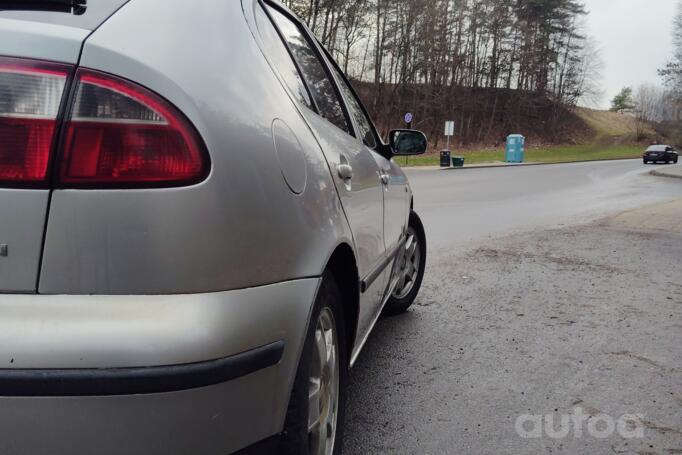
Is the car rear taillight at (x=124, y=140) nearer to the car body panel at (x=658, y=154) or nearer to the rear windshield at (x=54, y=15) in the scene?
the rear windshield at (x=54, y=15)

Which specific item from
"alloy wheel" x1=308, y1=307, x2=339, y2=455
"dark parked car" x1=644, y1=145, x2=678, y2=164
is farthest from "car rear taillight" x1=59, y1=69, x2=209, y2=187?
"dark parked car" x1=644, y1=145, x2=678, y2=164

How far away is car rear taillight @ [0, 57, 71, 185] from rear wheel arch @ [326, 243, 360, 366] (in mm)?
964

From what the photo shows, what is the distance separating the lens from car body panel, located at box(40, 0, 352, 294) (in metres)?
1.23

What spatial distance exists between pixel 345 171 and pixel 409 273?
231cm

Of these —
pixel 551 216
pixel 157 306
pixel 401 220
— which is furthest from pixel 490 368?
pixel 551 216

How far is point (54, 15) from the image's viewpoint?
1.34m

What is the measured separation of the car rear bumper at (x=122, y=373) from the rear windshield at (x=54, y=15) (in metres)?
0.65

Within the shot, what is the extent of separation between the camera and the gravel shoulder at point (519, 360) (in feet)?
8.25

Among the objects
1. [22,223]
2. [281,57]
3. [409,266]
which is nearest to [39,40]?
[22,223]

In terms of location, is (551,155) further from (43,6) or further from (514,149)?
(43,6)

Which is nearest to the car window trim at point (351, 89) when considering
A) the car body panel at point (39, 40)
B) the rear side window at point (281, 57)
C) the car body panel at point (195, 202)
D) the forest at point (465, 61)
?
the rear side window at point (281, 57)

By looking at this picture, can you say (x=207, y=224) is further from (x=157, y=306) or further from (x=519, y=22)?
(x=519, y=22)

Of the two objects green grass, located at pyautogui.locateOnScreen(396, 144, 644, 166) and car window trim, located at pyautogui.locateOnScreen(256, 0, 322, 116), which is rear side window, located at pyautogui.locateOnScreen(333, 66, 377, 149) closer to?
car window trim, located at pyautogui.locateOnScreen(256, 0, 322, 116)

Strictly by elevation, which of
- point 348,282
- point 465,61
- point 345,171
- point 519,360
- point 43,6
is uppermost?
point 465,61
